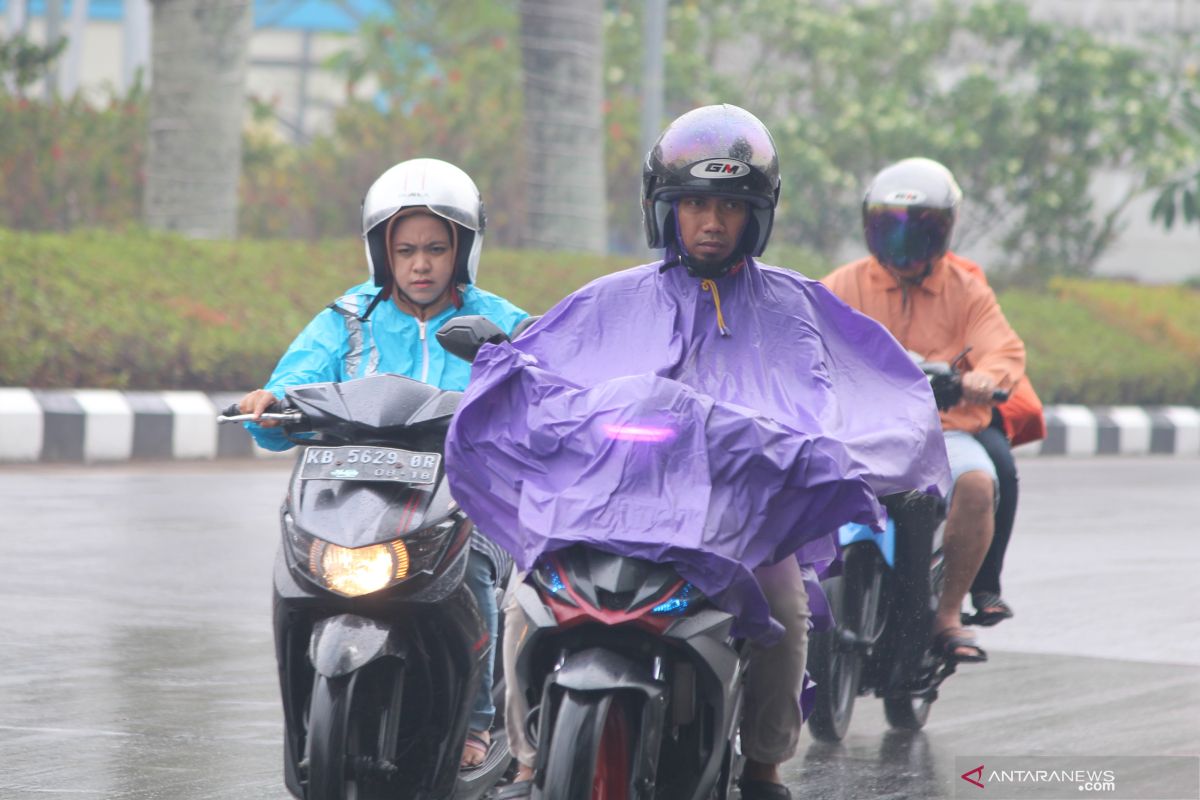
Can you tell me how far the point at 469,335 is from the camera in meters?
4.36

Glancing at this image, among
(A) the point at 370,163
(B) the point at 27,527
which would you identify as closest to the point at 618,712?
(B) the point at 27,527

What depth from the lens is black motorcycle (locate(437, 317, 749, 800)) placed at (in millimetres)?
3732

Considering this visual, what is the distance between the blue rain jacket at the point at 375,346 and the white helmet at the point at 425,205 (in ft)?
0.32

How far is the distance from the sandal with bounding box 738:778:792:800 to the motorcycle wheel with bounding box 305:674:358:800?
831mm

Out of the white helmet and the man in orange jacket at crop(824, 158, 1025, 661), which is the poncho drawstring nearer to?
the white helmet

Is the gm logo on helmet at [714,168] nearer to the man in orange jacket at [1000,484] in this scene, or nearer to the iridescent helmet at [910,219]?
the iridescent helmet at [910,219]

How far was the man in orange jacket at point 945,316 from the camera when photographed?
267 inches

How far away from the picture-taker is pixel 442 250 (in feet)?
17.1

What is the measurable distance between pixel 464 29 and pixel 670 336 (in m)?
26.3

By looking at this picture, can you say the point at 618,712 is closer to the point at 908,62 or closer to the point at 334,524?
the point at 334,524

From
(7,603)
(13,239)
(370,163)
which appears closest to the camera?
(7,603)

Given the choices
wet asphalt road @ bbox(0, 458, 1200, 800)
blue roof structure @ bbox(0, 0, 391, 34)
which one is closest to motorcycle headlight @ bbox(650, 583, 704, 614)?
wet asphalt road @ bbox(0, 458, 1200, 800)

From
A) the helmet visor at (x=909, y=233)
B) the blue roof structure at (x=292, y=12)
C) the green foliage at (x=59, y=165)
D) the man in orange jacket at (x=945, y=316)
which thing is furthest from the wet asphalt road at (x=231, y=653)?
the blue roof structure at (x=292, y=12)

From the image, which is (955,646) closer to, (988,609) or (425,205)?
(988,609)
